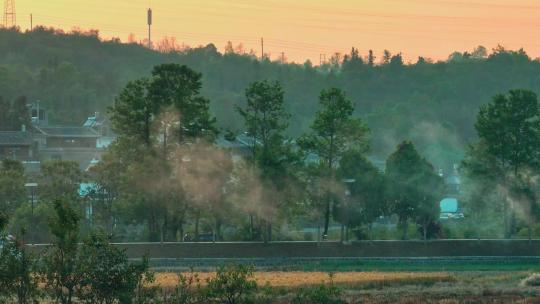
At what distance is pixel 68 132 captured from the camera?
106125 millimetres

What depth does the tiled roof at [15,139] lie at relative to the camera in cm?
9469

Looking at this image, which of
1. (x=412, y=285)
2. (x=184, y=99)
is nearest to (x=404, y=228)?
(x=184, y=99)

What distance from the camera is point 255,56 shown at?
Answer: 184 metres

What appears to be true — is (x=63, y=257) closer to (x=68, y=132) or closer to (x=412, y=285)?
(x=412, y=285)

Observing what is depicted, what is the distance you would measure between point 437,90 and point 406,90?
4498mm

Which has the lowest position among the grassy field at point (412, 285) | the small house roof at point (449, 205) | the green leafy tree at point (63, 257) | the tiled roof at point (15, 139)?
the grassy field at point (412, 285)

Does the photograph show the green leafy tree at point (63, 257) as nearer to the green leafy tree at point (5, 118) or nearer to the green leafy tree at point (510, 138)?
the green leafy tree at point (510, 138)

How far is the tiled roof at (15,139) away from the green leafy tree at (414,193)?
3746 centimetres

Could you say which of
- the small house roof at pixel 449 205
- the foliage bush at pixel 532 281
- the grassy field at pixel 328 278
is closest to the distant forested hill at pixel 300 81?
the small house roof at pixel 449 205

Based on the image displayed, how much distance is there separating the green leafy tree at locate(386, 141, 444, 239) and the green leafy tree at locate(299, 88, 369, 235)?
8.01ft

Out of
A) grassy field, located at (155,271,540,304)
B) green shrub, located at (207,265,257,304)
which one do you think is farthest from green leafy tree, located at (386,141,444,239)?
green shrub, located at (207,265,257,304)

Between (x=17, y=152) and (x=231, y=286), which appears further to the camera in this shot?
(x=17, y=152)

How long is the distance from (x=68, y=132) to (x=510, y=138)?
4927 cm

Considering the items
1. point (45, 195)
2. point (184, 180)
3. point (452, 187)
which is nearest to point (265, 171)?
point (184, 180)
